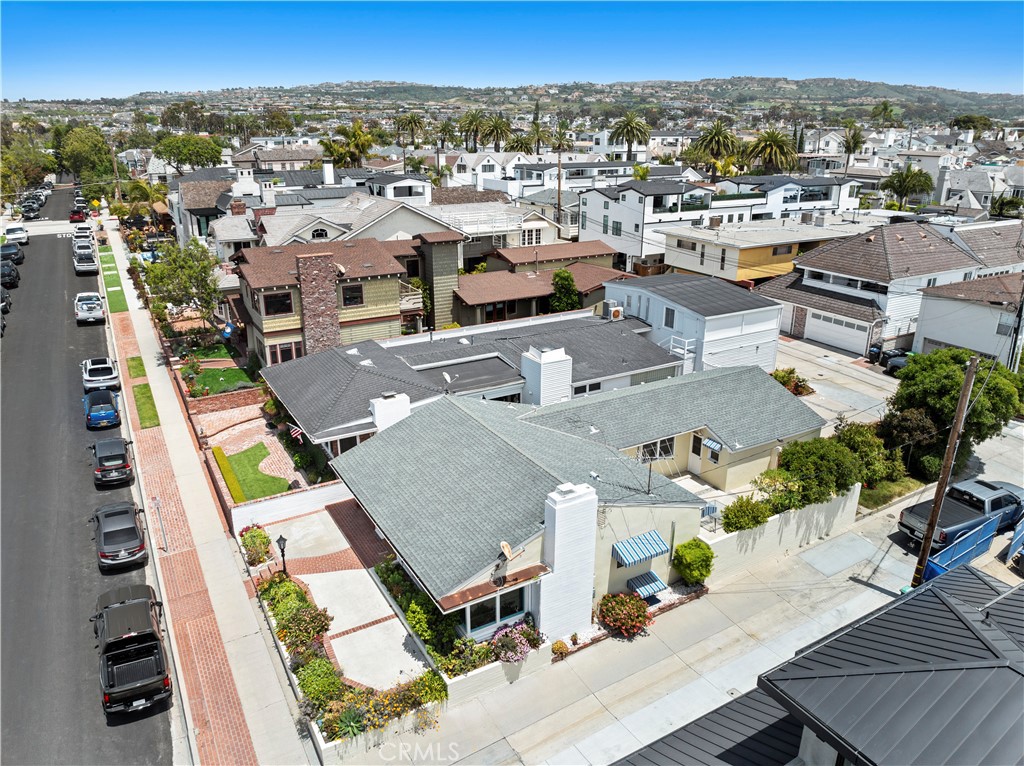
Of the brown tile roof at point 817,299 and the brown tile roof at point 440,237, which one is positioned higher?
the brown tile roof at point 440,237

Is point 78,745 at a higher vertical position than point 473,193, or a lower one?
lower

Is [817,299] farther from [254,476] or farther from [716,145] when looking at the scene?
[716,145]

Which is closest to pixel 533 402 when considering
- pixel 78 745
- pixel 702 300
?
pixel 702 300

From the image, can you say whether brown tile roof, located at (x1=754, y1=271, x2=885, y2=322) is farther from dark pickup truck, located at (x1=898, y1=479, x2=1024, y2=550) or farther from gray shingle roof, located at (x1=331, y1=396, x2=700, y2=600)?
gray shingle roof, located at (x1=331, y1=396, x2=700, y2=600)

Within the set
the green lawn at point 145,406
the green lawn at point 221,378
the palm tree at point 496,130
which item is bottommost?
the green lawn at point 145,406

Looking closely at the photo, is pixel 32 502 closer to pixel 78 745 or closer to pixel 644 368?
pixel 78 745

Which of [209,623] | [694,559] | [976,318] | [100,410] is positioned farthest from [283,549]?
[976,318]

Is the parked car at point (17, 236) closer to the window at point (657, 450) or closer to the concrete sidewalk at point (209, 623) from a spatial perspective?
the concrete sidewalk at point (209, 623)

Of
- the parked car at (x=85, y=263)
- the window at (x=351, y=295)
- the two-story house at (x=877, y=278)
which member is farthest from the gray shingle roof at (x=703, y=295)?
the parked car at (x=85, y=263)
